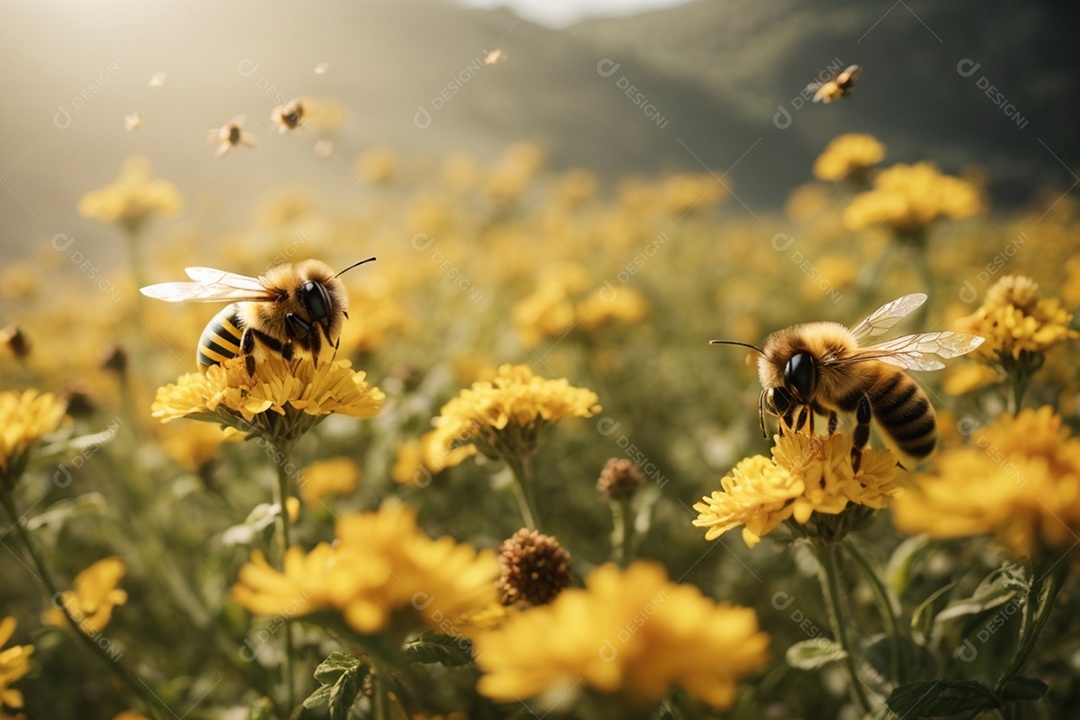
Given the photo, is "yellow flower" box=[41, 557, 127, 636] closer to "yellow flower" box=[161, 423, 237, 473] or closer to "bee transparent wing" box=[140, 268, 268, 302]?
"yellow flower" box=[161, 423, 237, 473]

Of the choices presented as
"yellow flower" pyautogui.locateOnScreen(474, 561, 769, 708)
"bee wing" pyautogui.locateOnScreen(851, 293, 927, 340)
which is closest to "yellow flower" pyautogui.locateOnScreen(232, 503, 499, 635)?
"yellow flower" pyautogui.locateOnScreen(474, 561, 769, 708)

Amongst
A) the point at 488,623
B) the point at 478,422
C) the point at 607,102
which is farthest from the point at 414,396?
the point at 607,102

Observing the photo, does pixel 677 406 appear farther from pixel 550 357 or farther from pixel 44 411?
pixel 44 411

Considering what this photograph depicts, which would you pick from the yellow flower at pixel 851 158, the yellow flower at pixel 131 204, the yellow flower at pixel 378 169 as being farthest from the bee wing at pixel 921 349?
the yellow flower at pixel 378 169

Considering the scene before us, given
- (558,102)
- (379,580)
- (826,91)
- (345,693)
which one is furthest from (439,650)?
(558,102)

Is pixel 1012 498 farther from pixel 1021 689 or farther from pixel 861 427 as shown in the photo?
pixel 1021 689

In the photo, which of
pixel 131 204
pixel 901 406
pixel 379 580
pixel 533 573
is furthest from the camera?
pixel 131 204
